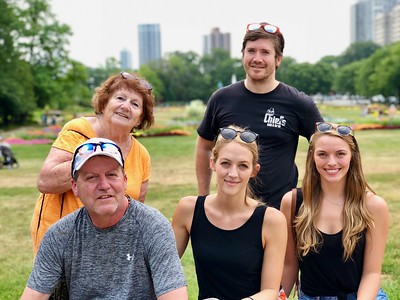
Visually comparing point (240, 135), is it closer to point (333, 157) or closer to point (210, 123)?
point (333, 157)

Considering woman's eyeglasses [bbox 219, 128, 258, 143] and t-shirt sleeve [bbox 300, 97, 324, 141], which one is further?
t-shirt sleeve [bbox 300, 97, 324, 141]

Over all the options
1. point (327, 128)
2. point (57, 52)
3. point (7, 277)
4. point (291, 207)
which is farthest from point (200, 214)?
point (57, 52)

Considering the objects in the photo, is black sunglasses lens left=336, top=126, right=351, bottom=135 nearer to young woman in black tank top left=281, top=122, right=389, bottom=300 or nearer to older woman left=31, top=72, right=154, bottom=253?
young woman in black tank top left=281, top=122, right=389, bottom=300

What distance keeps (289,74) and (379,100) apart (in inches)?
542

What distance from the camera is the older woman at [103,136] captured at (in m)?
3.19

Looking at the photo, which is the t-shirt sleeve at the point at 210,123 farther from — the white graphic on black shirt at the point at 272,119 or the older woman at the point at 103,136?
the older woman at the point at 103,136

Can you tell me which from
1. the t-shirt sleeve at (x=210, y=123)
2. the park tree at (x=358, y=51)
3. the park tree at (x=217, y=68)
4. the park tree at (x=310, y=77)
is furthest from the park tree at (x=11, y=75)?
the park tree at (x=358, y=51)

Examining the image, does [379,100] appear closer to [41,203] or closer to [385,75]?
[385,75]

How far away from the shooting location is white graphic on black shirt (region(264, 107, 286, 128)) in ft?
13.3

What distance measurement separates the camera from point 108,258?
2.64 m

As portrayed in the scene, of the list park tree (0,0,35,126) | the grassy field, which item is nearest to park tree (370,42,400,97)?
park tree (0,0,35,126)

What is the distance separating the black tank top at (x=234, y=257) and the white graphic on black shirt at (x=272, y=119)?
112cm

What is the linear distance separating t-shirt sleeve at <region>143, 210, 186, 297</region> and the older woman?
0.71 meters

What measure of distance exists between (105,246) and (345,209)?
59.6 inches
